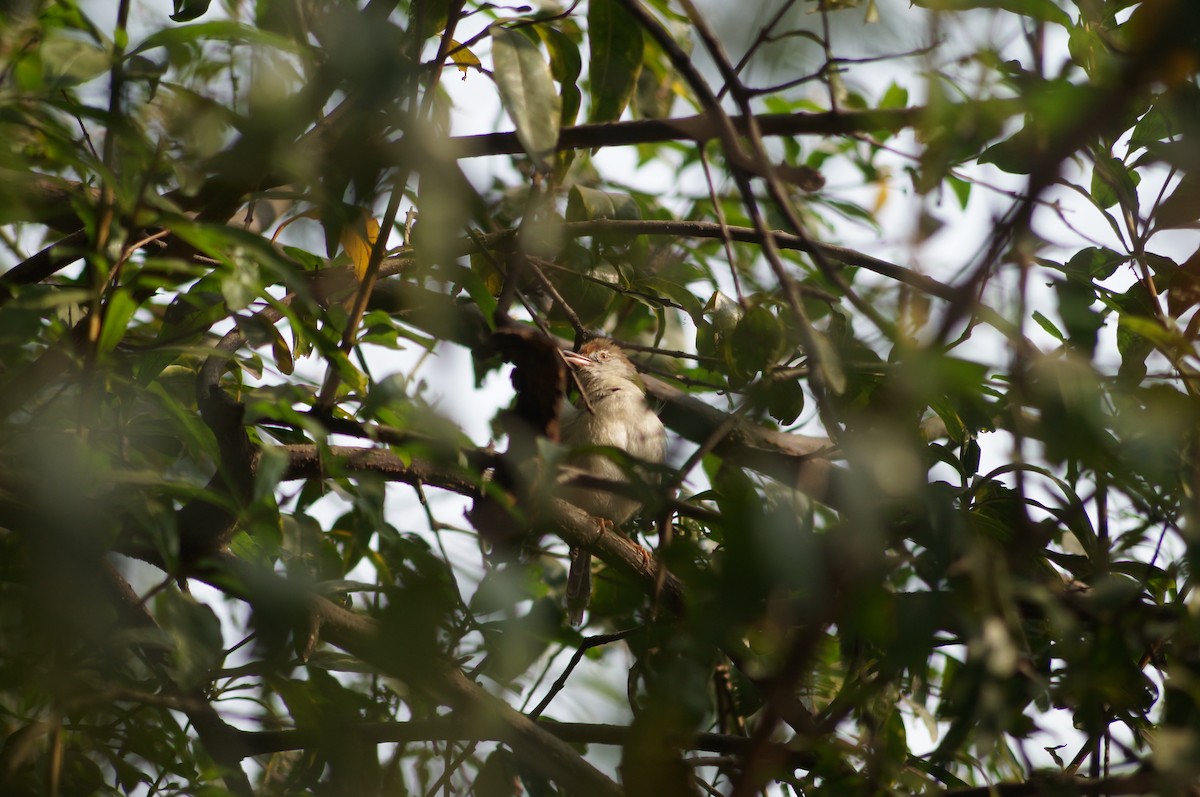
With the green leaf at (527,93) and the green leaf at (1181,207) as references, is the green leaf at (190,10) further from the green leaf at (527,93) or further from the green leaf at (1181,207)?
the green leaf at (1181,207)

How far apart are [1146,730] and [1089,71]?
1.45 metres

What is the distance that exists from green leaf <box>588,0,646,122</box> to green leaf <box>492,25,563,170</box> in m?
0.33

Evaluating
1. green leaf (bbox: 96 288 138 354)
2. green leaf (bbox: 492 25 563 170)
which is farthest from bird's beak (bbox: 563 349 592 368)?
green leaf (bbox: 96 288 138 354)

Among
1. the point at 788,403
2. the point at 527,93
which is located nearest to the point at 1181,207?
the point at 788,403

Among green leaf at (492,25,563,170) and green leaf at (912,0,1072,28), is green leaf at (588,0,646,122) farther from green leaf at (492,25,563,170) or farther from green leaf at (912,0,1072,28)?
green leaf at (912,0,1072,28)

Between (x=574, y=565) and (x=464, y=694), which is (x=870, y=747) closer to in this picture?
(x=464, y=694)

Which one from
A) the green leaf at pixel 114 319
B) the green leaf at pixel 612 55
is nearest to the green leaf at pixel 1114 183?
the green leaf at pixel 612 55

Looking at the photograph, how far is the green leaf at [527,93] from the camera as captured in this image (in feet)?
5.17

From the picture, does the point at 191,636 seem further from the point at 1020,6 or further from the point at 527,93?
the point at 1020,6

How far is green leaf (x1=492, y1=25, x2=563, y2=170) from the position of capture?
1577 mm

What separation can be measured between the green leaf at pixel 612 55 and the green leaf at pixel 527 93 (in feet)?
1.08

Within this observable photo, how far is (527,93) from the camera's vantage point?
1.67 meters

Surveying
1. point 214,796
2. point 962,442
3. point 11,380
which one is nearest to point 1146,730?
point 962,442

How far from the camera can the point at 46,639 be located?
161 centimetres
